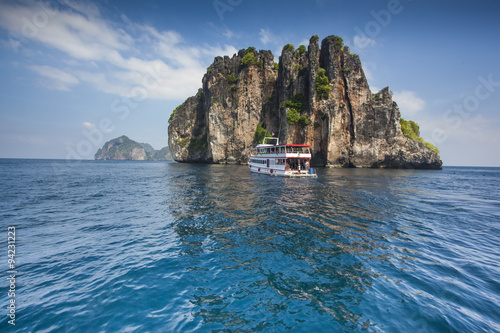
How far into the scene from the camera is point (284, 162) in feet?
117

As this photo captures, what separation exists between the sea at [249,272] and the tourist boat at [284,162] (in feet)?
68.9

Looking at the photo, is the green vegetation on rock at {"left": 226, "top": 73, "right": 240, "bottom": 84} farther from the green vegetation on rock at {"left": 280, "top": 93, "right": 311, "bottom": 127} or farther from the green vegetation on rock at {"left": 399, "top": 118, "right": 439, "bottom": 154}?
the green vegetation on rock at {"left": 399, "top": 118, "right": 439, "bottom": 154}

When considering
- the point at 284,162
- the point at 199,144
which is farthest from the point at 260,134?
the point at 284,162

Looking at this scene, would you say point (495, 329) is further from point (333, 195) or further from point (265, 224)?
point (333, 195)

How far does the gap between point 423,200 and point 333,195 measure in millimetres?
7628

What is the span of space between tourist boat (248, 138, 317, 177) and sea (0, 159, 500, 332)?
21008mm

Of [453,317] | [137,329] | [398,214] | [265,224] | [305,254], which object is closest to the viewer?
[137,329]

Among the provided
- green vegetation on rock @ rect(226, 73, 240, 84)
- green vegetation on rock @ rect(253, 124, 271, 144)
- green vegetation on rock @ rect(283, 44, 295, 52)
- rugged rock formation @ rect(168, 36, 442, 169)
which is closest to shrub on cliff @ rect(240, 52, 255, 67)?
rugged rock formation @ rect(168, 36, 442, 169)

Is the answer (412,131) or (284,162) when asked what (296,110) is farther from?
(412,131)

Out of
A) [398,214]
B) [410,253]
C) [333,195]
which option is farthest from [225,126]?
[410,253]

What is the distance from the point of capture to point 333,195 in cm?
1972

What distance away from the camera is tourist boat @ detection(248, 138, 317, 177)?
3459 cm

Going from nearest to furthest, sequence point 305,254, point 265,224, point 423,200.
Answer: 1. point 305,254
2. point 265,224
3. point 423,200

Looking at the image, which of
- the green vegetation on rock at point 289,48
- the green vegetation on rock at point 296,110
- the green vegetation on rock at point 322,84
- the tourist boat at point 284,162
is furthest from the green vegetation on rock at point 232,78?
the tourist boat at point 284,162
